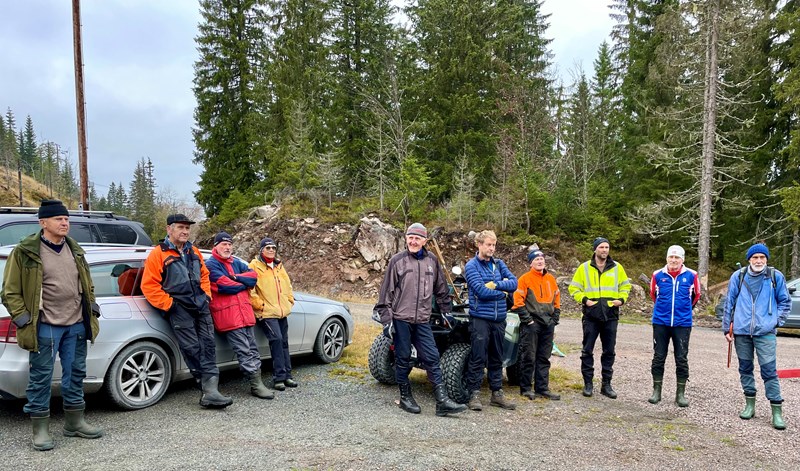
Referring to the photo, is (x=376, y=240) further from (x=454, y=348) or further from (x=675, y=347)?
(x=675, y=347)

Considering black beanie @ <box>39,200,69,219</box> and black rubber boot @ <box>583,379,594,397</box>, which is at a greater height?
black beanie @ <box>39,200,69,219</box>

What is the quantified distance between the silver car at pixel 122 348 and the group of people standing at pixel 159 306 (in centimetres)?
25

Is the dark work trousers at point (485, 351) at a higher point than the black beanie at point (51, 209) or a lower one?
lower

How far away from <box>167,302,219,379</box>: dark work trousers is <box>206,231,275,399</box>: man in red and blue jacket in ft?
0.78

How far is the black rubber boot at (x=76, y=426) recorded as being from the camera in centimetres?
408

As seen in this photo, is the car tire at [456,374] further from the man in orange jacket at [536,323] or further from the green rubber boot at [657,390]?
the green rubber boot at [657,390]

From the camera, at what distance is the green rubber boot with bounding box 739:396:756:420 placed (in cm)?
525

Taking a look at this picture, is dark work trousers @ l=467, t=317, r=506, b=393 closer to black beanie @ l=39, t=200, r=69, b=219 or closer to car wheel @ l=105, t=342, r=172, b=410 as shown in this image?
car wheel @ l=105, t=342, r=172, b=410

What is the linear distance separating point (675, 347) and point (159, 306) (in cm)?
571

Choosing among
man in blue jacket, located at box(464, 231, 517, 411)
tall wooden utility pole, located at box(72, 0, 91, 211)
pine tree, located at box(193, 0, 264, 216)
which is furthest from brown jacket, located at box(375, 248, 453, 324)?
pine tree, located at box(193, 0, 264, 216)

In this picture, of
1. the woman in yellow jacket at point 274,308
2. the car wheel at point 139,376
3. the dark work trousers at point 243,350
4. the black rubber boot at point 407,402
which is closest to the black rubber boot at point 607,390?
the black rubber boot at point 407,402

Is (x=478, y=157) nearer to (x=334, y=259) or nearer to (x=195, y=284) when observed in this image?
(x=334, y=259)

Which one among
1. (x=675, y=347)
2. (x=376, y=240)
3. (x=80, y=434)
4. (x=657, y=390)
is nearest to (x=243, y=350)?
(x=80, y=434)

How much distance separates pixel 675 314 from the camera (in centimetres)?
570
